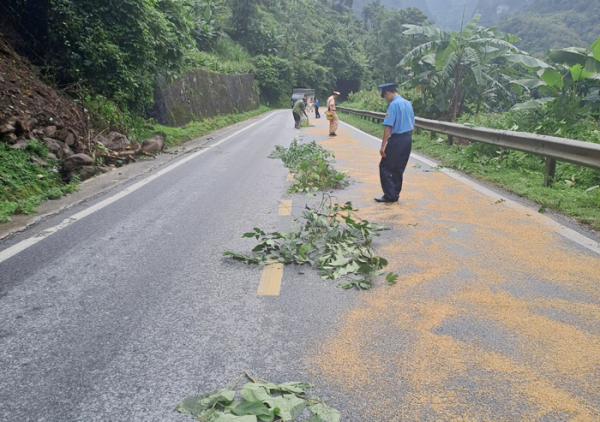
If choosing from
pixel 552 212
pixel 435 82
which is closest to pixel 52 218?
pixel 552 212

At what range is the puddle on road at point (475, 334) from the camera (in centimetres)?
238

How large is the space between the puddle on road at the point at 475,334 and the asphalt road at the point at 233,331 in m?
0.01

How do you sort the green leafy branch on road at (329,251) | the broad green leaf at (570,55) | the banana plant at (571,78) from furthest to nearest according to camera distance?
the broad green leaf at (570,55) < the banana plant at (571,78) < the green leafy branch on road at (329,251)

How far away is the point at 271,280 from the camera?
13.1 feet

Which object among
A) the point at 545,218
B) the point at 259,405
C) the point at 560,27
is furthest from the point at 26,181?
the point at 560,27

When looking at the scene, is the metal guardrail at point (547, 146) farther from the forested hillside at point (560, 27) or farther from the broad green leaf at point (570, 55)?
the forested hillside at point (560, 27)

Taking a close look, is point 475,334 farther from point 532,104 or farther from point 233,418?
point 532,104

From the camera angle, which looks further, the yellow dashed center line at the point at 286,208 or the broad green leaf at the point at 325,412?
the yellow dashed center line at the point at 286,208

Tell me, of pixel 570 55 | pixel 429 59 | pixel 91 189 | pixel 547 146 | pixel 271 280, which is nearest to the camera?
pixel 271 280

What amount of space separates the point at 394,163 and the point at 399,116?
0.66m

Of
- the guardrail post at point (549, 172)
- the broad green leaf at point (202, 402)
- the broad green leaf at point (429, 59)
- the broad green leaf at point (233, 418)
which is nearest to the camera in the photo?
the broad green leaf at point (233, 418)

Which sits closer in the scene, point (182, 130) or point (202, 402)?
point (202, 402)

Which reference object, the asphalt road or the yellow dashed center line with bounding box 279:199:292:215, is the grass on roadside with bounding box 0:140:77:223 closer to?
the asphalt road

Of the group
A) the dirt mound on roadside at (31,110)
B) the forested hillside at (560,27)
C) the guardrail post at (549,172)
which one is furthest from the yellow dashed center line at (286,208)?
the forested hillside at (560,27)
